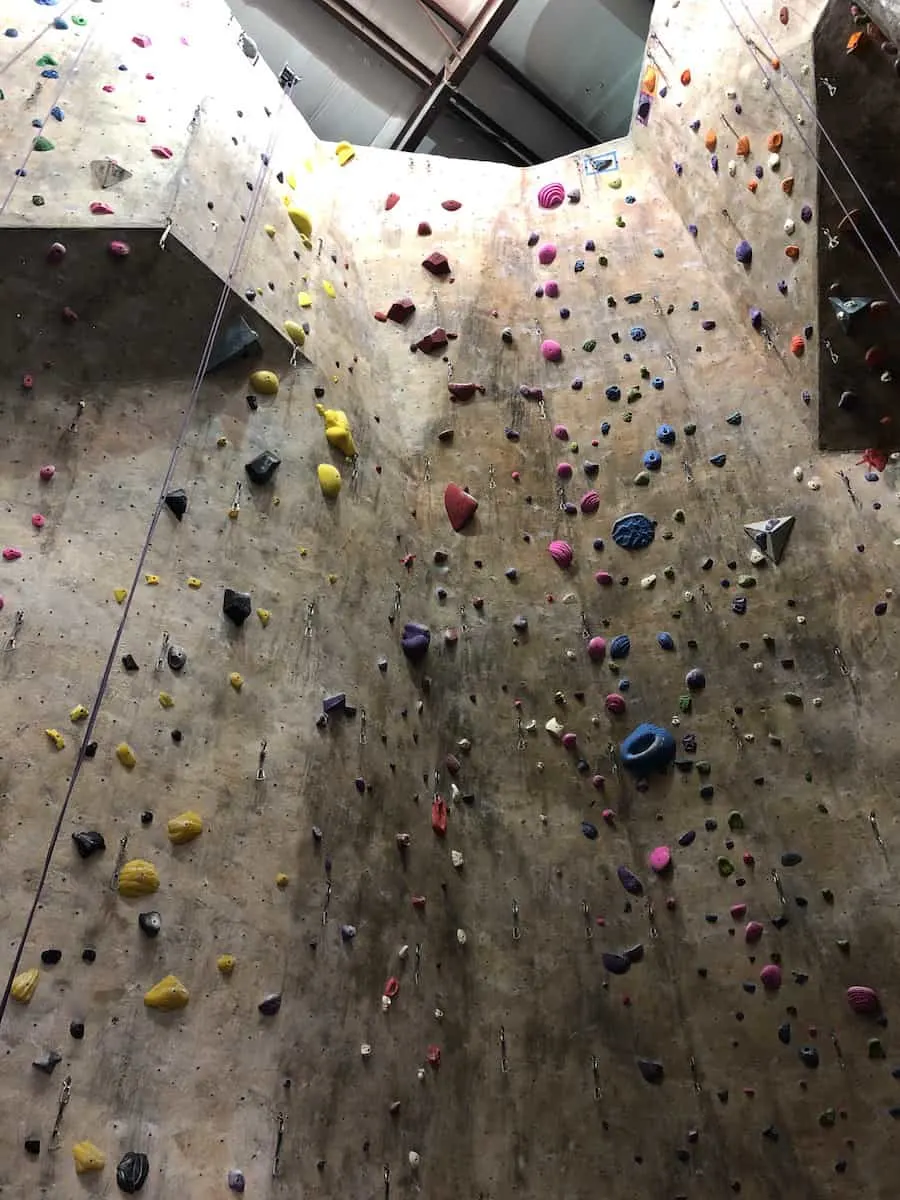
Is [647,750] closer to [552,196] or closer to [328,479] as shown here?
[328,479]

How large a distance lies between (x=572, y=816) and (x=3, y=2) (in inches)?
172

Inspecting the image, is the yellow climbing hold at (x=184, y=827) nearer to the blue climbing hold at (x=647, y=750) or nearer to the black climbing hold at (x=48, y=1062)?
the black climbing hold at (x=48, y=1062)

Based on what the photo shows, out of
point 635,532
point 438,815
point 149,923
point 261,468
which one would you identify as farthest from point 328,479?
point 149,923

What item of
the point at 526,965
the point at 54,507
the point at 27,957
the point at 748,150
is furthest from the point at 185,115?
the point at 526,965

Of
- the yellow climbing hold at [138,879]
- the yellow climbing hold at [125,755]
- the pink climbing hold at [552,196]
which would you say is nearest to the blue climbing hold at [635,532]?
the pink climbing hold at [552,196]

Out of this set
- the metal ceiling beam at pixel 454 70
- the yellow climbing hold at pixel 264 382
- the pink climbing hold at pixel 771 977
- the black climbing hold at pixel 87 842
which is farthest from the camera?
the metal ceiling beam at pixel 454 70

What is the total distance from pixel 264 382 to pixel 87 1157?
10.0ft

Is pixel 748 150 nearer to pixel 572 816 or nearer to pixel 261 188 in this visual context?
pixel 261 188

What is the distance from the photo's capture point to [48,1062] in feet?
8.78

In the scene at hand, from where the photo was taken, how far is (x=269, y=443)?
3.79 metres

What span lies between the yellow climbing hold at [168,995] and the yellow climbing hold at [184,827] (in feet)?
1.58

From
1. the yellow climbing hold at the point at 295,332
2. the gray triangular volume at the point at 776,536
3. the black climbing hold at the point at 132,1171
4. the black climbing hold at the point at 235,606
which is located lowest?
the black climbing hold at the point at 132,1171

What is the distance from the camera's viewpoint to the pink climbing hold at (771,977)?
11.6ft

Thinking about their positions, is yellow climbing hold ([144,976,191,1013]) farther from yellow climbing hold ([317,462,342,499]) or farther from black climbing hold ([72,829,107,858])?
yellow climbing hold ([317,462,342,499])
